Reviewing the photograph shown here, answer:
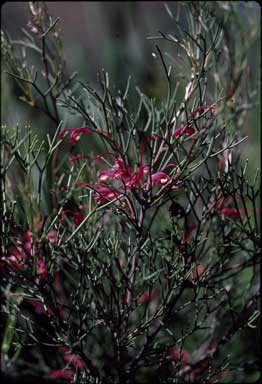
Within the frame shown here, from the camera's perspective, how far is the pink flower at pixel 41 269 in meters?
0.45

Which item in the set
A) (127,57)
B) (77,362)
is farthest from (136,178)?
(127,57)

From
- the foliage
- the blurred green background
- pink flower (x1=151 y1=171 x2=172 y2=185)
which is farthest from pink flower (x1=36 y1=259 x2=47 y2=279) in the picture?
the blurred green background

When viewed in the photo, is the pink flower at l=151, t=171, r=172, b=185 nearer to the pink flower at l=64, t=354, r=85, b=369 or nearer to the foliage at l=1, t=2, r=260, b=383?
the foliage at l=1, t=2, r=260, b=383

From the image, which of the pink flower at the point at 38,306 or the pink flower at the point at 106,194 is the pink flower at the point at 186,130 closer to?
the pink flower at the point at 106,194

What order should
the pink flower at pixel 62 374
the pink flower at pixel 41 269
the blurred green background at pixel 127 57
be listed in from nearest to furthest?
the pink flower at pixel 41 269 < the pink flower at pixel 62 374 < the blurred green background at pixel 127 57

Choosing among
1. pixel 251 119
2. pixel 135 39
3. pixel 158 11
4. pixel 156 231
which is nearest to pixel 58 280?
pixel 156 231

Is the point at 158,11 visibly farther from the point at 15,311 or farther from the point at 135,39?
the point at 15,311

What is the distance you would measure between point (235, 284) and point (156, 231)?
0.34 feet

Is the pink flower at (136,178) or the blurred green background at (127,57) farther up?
the blurred green background at (127,57)

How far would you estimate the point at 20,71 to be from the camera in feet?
1.89

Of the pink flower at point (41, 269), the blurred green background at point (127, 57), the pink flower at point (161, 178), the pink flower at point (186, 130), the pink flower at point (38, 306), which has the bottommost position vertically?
the pink flower at point (38, 306)

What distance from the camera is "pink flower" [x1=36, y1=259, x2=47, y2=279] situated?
448mm

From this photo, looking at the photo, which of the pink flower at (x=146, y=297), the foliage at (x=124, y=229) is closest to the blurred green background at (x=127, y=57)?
the foliage at (x=124, y=229)

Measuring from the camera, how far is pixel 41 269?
0.46 metres
